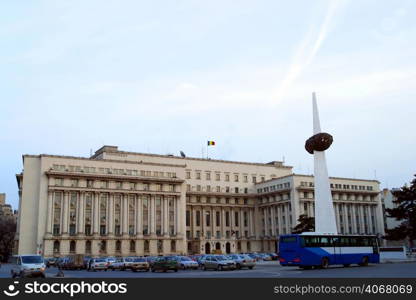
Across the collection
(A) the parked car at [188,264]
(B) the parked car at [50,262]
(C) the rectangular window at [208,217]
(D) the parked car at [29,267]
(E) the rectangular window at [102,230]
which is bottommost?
(B) the parked car at [50,262]

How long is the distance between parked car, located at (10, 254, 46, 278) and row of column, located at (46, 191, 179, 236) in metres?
53.6

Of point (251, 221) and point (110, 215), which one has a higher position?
point (110, 215)

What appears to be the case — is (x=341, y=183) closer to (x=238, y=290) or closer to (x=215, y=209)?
(x=215, y=209)

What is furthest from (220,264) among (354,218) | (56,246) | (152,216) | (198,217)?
(354,218)

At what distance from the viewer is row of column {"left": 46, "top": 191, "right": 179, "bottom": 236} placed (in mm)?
85312

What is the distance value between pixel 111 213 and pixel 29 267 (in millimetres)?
59575

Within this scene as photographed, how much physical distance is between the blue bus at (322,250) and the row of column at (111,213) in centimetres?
5432

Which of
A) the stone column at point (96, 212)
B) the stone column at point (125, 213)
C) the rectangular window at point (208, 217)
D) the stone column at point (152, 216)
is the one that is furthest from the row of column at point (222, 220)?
the stone column at point (96, 212)

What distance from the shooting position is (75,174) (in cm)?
8712

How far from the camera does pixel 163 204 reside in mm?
96125

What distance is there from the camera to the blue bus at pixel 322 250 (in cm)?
4012

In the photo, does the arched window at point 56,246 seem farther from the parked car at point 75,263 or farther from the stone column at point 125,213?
the parked car at point 75,263

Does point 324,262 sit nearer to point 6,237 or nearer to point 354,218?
point 354,218

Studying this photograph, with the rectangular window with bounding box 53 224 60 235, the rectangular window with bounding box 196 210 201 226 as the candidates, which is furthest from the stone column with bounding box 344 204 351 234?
the rectangular window with bounding box 53 224 60 235
